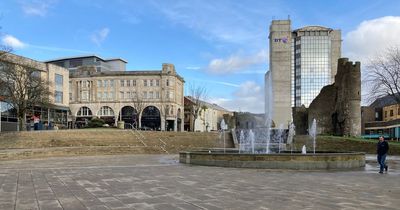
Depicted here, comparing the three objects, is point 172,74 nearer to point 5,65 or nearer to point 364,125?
point 364,125

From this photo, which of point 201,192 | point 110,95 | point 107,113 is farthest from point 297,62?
point 201,192

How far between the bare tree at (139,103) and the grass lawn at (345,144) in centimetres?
5684

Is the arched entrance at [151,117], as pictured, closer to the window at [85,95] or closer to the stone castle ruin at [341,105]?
the window at [85,95]

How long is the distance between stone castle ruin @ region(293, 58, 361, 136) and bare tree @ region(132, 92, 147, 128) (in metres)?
45.7

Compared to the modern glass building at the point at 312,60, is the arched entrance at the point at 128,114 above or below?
below

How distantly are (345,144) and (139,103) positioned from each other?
6307 centimetres

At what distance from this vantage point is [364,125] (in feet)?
301

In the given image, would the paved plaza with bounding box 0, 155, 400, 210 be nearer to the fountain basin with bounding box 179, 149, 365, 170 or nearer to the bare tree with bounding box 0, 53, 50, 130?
the fountain basin with bounding box 179, 149, 365, 170

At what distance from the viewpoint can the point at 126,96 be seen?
102 m

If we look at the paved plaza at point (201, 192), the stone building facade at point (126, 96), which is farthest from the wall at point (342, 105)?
the stone building facade at point (126, 96)

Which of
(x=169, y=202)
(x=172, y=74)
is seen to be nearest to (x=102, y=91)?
(x=172, y=74)

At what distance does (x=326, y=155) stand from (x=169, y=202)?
11363mm

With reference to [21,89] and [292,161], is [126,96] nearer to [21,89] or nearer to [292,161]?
[21,89]

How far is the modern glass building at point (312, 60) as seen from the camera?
108 metres
